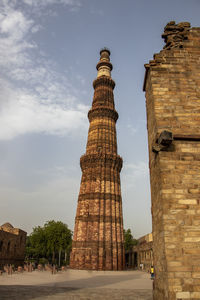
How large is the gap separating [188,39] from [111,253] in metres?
16.6

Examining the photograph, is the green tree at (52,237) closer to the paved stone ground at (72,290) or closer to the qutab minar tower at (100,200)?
the qutab minar tower at (100,200)

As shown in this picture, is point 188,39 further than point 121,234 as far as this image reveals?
No

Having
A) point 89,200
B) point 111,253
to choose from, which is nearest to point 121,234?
point 111,253

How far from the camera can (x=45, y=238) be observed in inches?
1248

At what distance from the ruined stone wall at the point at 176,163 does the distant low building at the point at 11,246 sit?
65.9ft

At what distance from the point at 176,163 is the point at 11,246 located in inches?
909

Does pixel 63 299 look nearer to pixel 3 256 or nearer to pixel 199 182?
pixel 199 182

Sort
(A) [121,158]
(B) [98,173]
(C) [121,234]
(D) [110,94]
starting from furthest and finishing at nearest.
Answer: (D) [110,94], (A) [121,158], (B) [98,173], (C) [121,234]

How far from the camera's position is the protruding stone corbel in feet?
15.9

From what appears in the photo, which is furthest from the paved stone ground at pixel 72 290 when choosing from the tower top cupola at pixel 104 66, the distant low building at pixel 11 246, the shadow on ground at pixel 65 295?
the tower top cupola at pixel 104 66

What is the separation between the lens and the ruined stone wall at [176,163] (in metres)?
4.23

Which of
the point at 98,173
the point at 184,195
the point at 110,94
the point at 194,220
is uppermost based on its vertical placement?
the point at 110,94

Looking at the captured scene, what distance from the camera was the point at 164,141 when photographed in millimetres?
4910

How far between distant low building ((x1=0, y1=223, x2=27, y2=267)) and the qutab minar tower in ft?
22.6
